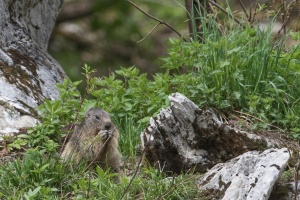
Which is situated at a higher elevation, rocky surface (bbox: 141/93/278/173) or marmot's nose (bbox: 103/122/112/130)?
marmot's nose (bbox: 103/122/112/130)

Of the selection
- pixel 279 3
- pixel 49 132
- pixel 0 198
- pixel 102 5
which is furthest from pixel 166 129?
pixel 102 5

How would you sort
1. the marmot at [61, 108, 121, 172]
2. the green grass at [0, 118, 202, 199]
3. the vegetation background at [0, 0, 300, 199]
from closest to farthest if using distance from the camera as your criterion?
1. the green grass at [0, 118, 202, 199]
2. the vegetation background at [0, 0, 300, 199]
3. the marmot at [61, 108, 121, 172]

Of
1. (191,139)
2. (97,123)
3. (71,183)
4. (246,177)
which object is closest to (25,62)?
(97,123)

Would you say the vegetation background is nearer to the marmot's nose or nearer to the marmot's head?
the marmot's head

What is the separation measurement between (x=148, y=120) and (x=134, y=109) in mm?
311

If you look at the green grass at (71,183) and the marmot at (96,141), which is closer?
the green grass at (71,183)

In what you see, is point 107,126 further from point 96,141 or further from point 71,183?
point 71,183

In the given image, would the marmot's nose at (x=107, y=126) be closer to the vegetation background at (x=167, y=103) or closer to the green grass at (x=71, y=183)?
the vegetation background at (x=167, y=103)

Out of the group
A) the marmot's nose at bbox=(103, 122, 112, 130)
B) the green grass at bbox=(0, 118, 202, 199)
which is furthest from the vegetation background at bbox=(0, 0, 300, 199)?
the marmot's nose at bbox=(103, 122, 112, 130)

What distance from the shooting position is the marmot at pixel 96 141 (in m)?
6.20

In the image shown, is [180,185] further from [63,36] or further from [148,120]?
[63,36]

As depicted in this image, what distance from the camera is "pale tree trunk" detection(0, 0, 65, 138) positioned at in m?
7.12

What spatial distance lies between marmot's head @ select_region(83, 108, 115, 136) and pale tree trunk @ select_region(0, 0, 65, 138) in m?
0.83

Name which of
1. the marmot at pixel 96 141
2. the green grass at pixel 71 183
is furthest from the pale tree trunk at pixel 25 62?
the green grass at pixel 71 183
